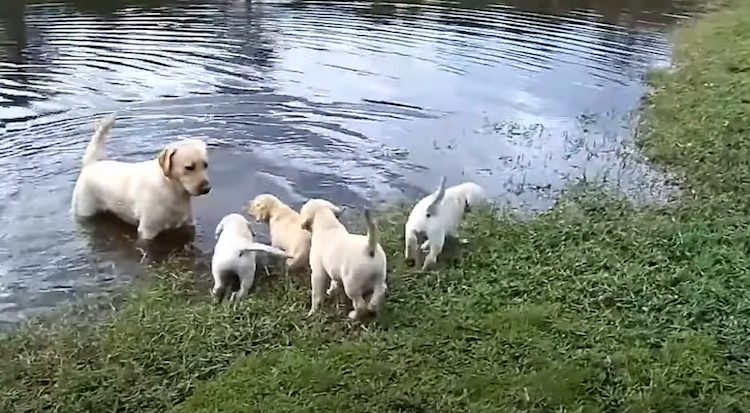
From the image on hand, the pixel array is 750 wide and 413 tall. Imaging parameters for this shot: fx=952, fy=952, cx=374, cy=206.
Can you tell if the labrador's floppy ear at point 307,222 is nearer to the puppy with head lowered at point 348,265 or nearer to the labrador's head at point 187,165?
the puppy with head lowered at point 348,265

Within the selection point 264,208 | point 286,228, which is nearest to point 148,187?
point 264,208

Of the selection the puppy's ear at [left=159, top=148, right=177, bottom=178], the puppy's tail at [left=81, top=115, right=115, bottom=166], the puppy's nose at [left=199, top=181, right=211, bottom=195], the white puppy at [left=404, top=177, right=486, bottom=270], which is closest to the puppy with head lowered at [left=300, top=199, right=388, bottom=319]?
the white puppy at [left=404, top=177, right=486, bottom=270]

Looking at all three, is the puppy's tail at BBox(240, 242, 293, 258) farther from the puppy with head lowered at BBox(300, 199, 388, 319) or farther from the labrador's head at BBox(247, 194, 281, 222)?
the labrador's head at BBox(247, 194, 281, 222)

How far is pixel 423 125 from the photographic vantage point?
9.57 meters

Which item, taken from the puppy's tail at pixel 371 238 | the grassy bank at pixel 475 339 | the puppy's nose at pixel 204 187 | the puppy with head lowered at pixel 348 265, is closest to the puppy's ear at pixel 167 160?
the puppy's nose at pixel 204 187

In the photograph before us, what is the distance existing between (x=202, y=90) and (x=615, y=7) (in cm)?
810

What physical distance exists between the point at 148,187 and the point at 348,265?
2371mm

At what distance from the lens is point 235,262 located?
570cm

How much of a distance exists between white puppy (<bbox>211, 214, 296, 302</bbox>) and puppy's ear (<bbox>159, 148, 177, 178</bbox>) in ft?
3.52

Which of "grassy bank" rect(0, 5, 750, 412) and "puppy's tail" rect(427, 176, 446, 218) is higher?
"puppy's tail" rect(427, 176, 446, 218)

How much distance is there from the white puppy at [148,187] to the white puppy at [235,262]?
3.34 feet

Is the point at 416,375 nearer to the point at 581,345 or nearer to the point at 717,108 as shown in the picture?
the point at 581,345

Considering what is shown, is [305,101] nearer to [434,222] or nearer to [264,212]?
[264,212]

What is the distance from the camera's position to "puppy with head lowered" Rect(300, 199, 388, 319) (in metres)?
5.12
